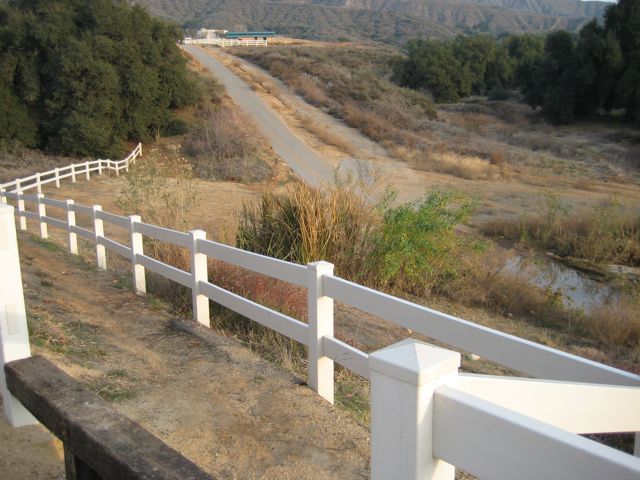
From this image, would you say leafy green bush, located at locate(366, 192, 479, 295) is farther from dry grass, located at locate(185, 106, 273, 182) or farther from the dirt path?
dry grass, located at locate(185, 106, 273, 182)

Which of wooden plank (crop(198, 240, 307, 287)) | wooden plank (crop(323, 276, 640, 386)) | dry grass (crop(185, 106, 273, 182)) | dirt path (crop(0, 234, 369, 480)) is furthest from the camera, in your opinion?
dry grass (crop(185, 106, 273, 182))

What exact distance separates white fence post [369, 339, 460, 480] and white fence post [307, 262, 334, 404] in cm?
346

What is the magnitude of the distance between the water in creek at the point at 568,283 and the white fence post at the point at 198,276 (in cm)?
680

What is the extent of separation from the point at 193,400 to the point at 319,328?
44.6 inches

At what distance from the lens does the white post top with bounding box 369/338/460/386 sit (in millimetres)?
1476

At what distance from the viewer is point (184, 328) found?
269 inches

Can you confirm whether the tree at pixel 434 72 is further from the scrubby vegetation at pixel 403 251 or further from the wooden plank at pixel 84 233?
the wooden plank at pixel 84 233

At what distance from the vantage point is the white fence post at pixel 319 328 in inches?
200

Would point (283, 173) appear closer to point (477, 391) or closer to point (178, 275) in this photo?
point (178, 275)

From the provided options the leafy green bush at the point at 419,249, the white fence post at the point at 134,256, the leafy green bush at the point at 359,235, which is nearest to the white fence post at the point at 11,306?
the white fence post at the point at 134,256

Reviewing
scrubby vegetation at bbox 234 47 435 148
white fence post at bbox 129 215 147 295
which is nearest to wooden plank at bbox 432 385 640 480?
white fence post at bbox 129 215 147 295

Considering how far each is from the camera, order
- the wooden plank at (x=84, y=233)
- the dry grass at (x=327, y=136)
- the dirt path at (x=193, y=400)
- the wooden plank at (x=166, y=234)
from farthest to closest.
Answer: the dry grass at (x=327, y=136), the wooden plank at (x=84, y=233), the wooden plank at (x=166, y=234), the dirt path at (x=193, y=400)

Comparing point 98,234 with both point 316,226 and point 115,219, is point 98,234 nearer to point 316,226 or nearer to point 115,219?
point 115,219

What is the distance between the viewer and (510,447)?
4.63 feet
